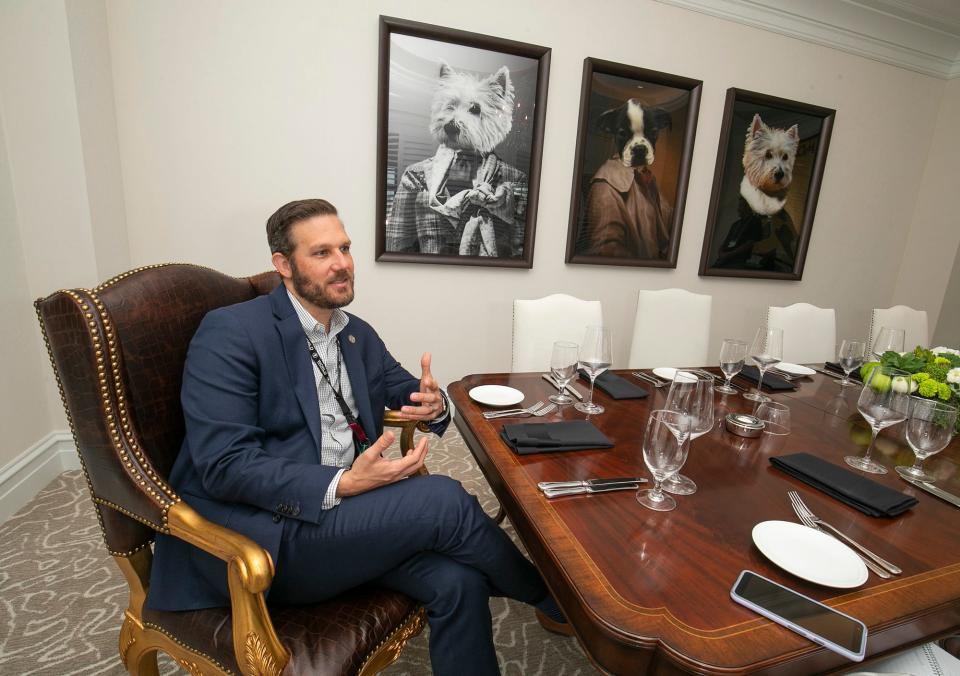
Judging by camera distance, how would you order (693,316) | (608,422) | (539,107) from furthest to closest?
(539,107) < (693,316) < (608,422)

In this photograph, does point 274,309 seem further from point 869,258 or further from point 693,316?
point 869,258

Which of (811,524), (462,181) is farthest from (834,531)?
(462,181)

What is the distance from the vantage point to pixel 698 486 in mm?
1060

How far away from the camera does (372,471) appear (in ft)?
3.43

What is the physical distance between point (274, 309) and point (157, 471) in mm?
470

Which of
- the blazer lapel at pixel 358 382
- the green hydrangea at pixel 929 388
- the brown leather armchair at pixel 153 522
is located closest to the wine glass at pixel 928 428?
the green hydrangea at pixel 929 388

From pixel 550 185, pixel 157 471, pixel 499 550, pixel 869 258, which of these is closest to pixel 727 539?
pixel 499 550

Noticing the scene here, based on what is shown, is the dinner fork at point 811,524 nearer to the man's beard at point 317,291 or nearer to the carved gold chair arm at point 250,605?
the carved gold chair arm at point 250,605

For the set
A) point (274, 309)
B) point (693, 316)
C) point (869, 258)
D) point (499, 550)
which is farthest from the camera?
point (869, 258)

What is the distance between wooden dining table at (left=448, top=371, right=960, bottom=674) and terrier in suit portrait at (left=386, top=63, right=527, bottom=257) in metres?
1.66

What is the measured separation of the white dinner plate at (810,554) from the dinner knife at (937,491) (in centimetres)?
45

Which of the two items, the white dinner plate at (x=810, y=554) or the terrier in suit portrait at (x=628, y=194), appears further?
the terrier in suit portrait at (x=628, y=194)

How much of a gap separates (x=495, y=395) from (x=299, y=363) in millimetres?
605

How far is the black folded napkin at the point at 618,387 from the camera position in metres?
1.60
